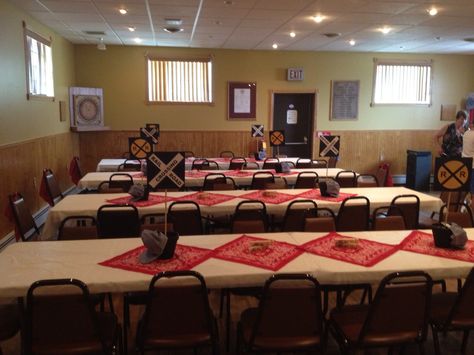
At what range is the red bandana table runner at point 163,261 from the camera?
2598 mm

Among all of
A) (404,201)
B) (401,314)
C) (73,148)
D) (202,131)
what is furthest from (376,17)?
(73,148)

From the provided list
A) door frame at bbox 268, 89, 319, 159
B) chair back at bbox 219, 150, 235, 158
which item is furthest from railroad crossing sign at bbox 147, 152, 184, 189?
door frame at bbox 268, 89, 319, 159

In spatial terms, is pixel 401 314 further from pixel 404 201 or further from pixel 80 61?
pixel 80 61

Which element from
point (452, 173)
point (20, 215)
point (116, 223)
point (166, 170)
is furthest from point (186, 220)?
point (452, 173)

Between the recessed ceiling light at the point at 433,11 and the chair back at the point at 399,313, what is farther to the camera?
the recessed ceiling light at the point at 433,11

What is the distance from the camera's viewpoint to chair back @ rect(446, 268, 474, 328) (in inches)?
99.1

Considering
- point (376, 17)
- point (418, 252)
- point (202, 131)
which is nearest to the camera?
point (418, 252)

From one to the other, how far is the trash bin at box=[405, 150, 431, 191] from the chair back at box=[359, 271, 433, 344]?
8.38 metres

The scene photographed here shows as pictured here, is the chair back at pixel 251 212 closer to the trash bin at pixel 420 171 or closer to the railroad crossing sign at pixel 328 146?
the railroad crossing sign at pixel 328 146

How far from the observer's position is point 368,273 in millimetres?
2619

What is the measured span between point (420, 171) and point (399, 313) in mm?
8581

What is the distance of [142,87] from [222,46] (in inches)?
80.9

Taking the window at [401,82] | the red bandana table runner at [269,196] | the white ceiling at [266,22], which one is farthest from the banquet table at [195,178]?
the window at [401,82]

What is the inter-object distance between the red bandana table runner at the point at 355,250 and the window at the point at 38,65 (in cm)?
536
